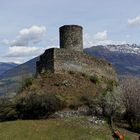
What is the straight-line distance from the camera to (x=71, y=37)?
68.4m

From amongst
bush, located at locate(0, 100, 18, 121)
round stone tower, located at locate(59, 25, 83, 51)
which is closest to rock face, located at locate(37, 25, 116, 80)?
round stone tower, located at locate(59, 25, 83, 51)

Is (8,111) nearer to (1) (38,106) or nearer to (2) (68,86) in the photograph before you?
(1) (38,106)

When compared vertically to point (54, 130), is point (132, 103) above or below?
above

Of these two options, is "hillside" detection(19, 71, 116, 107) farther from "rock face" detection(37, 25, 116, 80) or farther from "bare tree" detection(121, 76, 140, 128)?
"bare tree" detection(121, 76, 140, 128)

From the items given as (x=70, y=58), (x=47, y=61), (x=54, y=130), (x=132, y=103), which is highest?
(x=70, y=58)

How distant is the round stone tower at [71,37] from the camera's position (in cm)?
6831

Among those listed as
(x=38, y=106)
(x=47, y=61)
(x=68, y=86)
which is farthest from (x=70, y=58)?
(x=38, y=106)

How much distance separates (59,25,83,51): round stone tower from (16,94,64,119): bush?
1333cm

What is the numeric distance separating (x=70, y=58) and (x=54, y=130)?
18362 millimetres

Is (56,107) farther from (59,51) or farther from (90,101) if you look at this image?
(59,51)

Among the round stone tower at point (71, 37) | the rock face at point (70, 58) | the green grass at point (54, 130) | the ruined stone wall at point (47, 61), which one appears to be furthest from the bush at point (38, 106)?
the round stone tower at point (71, 37)

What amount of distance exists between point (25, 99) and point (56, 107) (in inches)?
185

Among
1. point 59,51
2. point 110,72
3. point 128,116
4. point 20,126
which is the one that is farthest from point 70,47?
point 20,126

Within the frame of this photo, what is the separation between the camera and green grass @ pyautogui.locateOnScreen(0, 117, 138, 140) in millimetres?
47438
